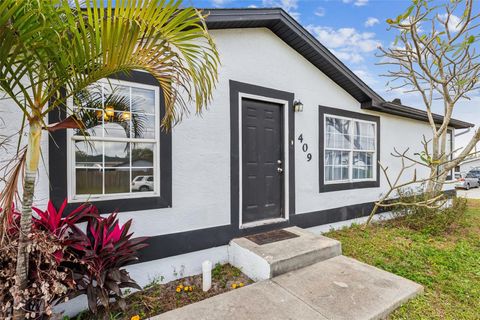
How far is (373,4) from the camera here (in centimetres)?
586

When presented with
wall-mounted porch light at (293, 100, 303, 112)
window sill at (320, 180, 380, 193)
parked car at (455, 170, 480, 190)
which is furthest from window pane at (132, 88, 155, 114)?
parked car at (455, 170, 480, 190)

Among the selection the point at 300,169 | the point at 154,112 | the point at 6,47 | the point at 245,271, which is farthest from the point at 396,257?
the point at 6,47

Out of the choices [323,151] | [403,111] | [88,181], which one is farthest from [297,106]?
[403,111]

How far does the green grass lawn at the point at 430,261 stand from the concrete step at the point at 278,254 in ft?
2.48

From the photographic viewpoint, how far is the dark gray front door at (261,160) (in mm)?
4023

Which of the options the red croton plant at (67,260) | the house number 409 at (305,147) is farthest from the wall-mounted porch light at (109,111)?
the house number 409 at (305,147)

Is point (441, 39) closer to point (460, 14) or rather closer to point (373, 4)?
point (460, 14)

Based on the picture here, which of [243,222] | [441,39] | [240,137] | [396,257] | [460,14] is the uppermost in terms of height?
[460,14]

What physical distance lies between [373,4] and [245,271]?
689cm

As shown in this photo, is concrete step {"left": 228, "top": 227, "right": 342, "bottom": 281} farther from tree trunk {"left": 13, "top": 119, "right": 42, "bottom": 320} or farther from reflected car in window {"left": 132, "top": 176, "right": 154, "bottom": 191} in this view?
tree trunk {"left": 13, "top": 119, "right": 42, "bottom": 320}

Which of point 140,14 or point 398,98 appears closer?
point 140,14

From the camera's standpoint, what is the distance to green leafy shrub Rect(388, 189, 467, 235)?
5219mm

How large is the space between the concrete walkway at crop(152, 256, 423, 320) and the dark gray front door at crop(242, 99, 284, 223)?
1308 millimetres

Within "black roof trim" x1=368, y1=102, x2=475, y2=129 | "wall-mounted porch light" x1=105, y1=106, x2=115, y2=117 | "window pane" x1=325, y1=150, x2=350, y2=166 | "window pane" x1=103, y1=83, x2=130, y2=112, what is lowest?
"window pane" x1=325, y1=150, x2=350, y2=166
